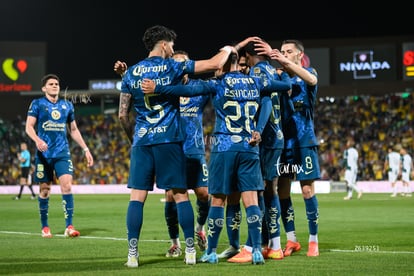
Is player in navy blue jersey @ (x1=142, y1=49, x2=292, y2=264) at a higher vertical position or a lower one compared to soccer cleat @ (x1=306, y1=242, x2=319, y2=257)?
higher

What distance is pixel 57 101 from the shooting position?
13758 mm

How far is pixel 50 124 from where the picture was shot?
1352cm

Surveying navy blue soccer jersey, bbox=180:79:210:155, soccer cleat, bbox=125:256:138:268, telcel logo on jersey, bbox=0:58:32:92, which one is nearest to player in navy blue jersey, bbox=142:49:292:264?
soccer cleat, bbox=125:256:138:268

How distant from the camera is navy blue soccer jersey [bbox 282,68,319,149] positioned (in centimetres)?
1006

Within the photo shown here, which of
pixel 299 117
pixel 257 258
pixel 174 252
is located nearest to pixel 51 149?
pixel 174 252

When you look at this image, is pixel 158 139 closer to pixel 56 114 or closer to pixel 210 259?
pixel 210 259

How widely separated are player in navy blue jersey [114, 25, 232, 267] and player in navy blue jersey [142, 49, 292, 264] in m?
0.46

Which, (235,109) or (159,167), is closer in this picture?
(159,167)

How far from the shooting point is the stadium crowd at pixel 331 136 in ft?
140

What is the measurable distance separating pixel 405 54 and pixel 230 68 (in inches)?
1419

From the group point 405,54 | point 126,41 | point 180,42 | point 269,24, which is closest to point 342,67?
point 405,54

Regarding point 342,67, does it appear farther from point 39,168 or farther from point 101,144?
point 39,168

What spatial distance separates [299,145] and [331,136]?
36.0m

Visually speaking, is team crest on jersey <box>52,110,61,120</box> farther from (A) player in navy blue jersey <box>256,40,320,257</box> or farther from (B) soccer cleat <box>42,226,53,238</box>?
(A) player in navy blue jersey <box>256,40,320,257</box>
